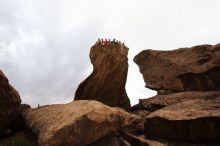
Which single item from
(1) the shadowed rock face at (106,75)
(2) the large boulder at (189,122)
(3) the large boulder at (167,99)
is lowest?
(2) the large boulder at (189,122)

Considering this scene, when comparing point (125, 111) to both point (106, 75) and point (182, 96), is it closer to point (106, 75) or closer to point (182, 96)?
point (106, 75)

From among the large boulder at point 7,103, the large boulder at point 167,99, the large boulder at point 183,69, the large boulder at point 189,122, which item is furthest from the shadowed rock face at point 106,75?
the large boulder at point 7,103

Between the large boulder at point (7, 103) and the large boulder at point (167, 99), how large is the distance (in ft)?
33.0

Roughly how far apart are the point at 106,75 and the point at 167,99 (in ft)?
16.4

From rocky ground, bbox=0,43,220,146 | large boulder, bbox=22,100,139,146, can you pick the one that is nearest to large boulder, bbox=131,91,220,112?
rocky ground, bbox=0,43,220,146

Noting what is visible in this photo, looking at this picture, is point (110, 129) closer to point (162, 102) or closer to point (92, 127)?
point (92, 127)

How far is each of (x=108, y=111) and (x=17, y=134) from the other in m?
6.37

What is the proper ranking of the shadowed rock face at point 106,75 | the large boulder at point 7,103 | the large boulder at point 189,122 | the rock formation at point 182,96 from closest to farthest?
the large boulder at point 189,122 → the rock formation at point 182,96 → the large boulder at point 7,103 → the shadowed rock face at point 106,75

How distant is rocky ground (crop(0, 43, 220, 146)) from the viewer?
52.5ft

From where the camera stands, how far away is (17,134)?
62.4 ft

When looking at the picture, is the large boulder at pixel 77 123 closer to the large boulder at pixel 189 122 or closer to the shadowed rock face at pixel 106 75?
the large boulder at pixel 189 122

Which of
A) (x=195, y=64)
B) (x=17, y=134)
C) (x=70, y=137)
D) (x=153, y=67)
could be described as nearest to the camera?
(x=70, y=137)

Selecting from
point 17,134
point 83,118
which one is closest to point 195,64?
point 83,118

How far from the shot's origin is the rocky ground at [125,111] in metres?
16.0
